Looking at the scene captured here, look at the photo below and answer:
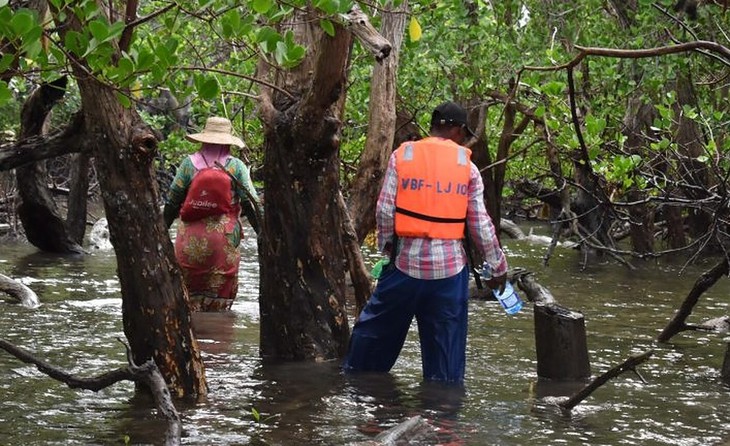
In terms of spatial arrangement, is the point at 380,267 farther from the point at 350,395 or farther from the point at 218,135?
the point at 218,135

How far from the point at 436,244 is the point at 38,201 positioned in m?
9.77

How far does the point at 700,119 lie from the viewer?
10305 mm

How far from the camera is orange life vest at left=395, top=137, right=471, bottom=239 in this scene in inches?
299

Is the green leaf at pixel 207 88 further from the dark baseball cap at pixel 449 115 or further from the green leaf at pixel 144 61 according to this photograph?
the dark baseball cap at pixel 449 115

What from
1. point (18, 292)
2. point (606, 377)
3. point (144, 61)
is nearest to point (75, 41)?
point (144, 61)

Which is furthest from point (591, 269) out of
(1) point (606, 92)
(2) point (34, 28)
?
(2) point (34, 28)

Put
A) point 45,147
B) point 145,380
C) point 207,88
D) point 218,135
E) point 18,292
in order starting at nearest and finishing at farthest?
1. point 207,88
2. point 145,380
3. point 218,135
4. point 45,147
5. point 18,292

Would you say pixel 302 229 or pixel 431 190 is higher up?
pixel 431 190

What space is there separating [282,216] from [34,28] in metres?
3.96

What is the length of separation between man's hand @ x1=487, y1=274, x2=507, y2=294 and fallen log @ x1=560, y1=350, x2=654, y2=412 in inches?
36.3

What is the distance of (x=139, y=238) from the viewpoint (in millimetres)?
6652

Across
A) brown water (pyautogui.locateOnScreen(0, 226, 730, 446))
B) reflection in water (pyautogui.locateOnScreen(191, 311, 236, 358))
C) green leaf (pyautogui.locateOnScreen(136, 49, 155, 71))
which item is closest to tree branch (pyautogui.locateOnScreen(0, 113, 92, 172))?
brown water (pyautogui.locateOnScreen(0, 226, 730, 446))

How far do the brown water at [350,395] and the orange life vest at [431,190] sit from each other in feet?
3.50

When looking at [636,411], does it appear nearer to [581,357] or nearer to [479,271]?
[581,357]
